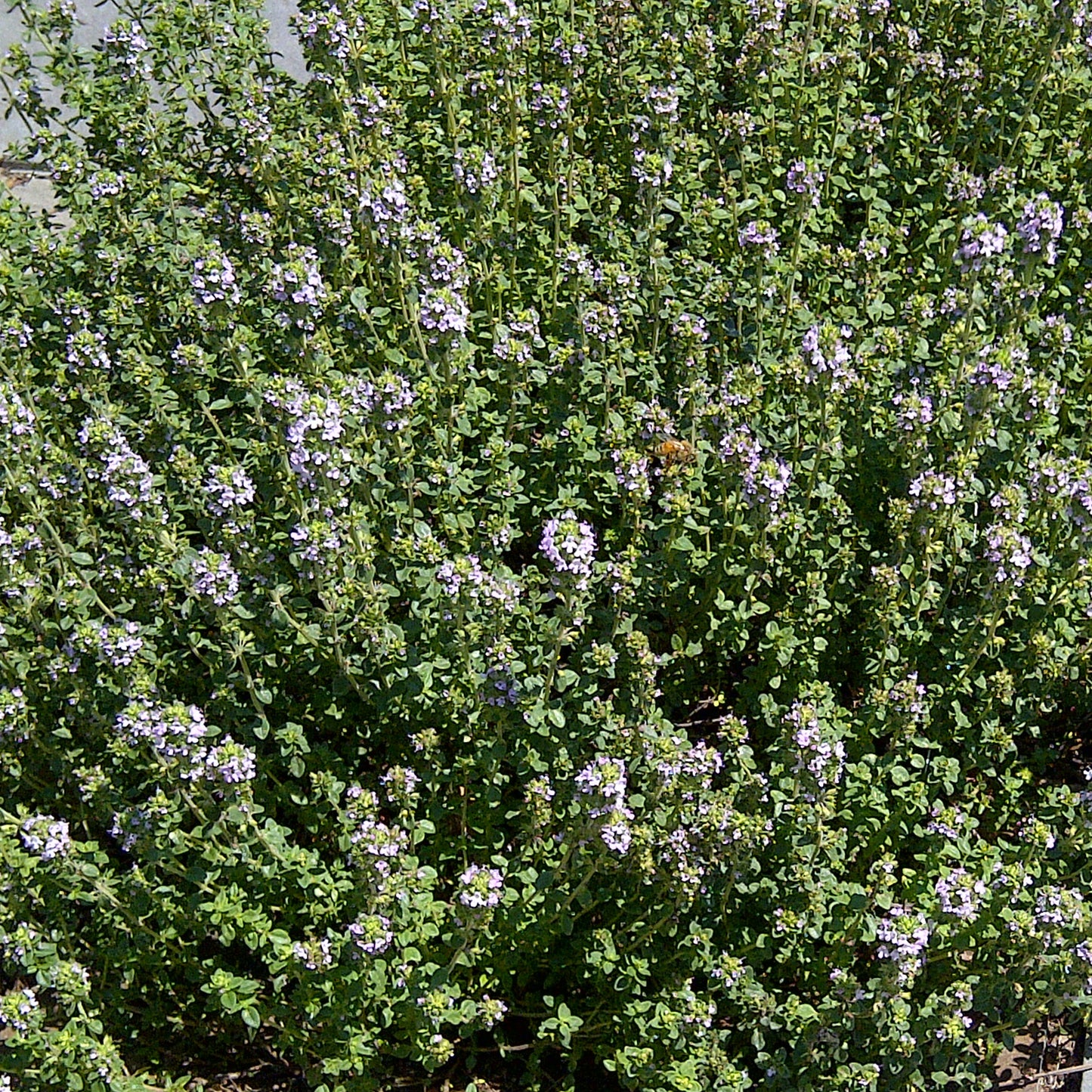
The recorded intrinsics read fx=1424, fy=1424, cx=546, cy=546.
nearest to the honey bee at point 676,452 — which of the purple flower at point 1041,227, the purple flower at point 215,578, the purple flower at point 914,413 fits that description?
the purple flower at point 914,413

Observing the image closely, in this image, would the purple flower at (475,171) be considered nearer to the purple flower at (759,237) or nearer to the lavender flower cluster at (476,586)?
the purple flower at (759,237)

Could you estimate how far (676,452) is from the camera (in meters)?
4.94

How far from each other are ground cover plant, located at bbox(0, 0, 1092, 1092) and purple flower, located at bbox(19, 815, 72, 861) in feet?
0.06

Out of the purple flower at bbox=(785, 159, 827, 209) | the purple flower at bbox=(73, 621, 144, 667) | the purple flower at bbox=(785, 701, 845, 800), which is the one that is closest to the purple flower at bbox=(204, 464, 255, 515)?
the purple flower at bbox=(73, 621, 144, 667)

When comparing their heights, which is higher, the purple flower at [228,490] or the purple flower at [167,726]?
the purple flower at [228,490]

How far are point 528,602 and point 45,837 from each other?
5.32 ft

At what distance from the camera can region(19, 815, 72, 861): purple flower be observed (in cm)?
400

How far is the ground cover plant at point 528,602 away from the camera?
4.11 meters

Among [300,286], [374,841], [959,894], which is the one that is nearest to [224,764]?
[374,841]

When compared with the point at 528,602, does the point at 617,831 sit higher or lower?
lower

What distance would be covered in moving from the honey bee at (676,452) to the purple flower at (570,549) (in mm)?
955

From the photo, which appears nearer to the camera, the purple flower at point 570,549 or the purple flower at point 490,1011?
the purple flower at point 570,549

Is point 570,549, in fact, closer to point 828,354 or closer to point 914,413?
point 828,354

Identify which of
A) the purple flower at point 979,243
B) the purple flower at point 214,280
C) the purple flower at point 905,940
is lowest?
the purple flower at point 905,940
